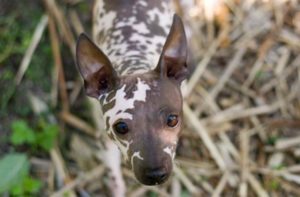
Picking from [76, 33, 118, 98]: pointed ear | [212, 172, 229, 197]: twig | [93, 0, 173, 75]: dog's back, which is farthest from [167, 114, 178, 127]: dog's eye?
[212, 172, 229, 197]: twig

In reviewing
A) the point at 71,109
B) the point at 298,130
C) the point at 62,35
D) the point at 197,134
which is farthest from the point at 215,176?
the point at 62,35

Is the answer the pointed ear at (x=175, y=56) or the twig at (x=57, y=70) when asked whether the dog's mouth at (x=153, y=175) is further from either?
the twig at (x=57, y=70)

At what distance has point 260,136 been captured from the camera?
3.68m

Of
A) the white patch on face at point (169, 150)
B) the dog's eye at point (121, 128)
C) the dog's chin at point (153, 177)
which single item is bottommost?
the dog's chin at point (153, 177)

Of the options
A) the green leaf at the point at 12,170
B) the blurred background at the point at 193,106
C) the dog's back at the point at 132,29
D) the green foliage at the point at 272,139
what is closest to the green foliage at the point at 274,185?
the blurred background at the point at 193,106

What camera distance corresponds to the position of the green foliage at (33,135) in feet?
11.6

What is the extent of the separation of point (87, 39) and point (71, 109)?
1.21 metres

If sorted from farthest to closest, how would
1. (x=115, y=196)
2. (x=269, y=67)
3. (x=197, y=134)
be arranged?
1. (x=269, y=67)
2. (x=197, y=134)
3. (x=115, y=196)

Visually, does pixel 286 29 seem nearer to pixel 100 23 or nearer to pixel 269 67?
pixel 269 67

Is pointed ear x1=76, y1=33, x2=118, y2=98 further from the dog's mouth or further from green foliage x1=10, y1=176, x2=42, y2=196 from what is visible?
green foliage x1=10, y1=176, x2=42, y2=196

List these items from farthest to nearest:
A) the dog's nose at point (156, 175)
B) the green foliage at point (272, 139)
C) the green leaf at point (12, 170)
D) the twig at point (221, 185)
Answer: the green foliage at point (272, 139), the twig at point (221, 185), the green leaf at point (12, 170), the dog's nose at point (156, 175)

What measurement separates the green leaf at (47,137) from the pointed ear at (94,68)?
0.89 m

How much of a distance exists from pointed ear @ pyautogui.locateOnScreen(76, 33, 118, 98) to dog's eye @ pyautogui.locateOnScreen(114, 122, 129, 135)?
7.1 inches

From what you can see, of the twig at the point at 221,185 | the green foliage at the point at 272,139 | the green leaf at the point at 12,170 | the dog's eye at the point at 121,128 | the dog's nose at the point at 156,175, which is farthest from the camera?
the green foliage at the point at 272,139
